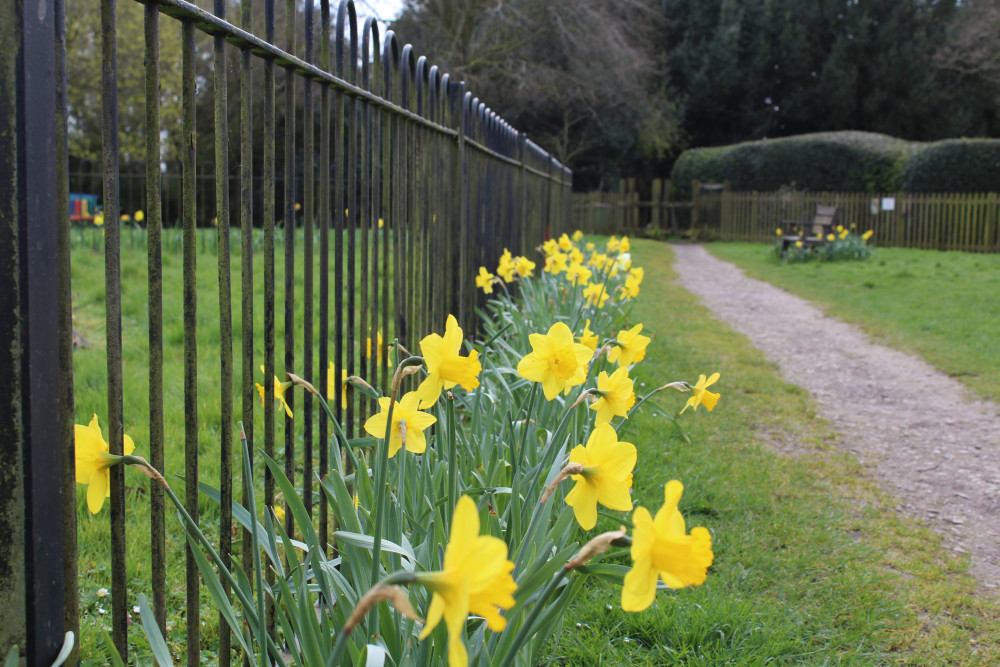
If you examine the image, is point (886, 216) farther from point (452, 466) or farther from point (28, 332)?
point (28, 332)

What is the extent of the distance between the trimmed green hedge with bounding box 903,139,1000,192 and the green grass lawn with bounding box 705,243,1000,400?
393cm

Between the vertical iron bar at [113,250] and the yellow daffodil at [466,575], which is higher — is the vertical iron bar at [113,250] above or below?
above

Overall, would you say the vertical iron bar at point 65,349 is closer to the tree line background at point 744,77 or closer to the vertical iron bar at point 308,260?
the vertical iron bar at point 308,260

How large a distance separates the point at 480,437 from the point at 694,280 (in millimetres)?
10481

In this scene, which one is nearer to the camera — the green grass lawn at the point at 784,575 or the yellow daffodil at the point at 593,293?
the green grass lawn at the point at 784,575

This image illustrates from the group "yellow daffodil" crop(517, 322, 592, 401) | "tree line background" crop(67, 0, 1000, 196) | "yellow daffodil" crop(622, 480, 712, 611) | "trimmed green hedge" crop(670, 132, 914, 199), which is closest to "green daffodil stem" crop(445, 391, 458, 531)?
"yellow daffodil" crop(517, 322, 592, 401)

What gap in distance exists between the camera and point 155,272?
1.32 meters

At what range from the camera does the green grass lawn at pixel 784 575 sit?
2.12 meters

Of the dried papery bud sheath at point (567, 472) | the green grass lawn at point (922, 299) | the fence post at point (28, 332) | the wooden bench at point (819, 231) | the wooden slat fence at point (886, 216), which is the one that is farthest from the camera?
the wooden slat fence at point (886, 216)

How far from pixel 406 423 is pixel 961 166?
21.0 meters

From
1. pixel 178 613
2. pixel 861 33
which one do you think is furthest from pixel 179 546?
pixel 861 33

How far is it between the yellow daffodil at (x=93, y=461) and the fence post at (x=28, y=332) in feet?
0.25

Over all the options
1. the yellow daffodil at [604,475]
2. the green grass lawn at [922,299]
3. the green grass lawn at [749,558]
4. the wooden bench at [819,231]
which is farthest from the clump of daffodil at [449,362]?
the wooden bench at [819,231]

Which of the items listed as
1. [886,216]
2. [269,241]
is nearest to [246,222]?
[269,241]
